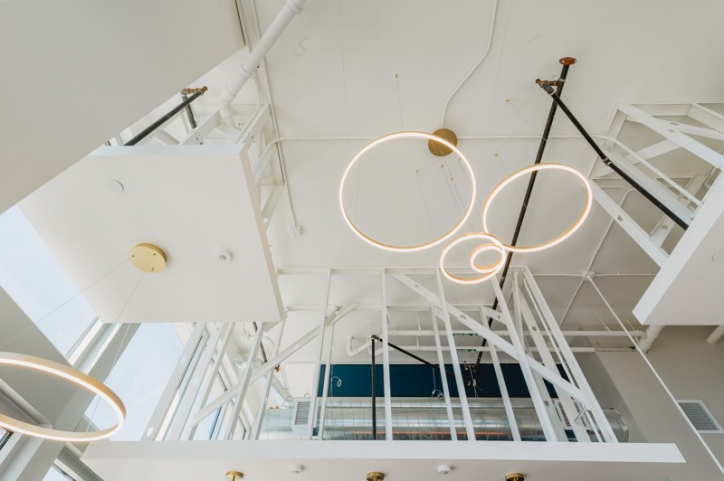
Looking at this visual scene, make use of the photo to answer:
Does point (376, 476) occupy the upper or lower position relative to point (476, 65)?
lower

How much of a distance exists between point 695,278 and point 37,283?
6.29 m

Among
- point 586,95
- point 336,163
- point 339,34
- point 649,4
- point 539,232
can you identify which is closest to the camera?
point 649,4

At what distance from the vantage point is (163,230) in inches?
126

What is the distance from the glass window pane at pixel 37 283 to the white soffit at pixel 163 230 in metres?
0.36

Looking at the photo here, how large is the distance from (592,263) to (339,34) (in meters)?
5.43

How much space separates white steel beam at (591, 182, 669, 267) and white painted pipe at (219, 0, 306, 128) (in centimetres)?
420

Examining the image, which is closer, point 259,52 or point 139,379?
point 259,52

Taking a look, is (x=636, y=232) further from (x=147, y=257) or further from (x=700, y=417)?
(x=147, y=257)

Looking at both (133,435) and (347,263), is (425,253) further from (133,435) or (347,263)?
(133,435)

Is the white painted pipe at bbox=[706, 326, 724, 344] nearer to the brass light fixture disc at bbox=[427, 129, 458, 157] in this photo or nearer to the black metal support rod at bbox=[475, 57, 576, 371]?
the black metal support rod at bbox=[475, 57, 576, 371]

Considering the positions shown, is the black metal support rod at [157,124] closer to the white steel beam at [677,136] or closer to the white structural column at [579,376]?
the white steel beam at [677,136]

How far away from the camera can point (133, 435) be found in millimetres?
4648

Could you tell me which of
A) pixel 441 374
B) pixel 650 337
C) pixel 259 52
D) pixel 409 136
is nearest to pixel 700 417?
pixel 650 337

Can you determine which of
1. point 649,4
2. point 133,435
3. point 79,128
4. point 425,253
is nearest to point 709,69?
point 649,4
